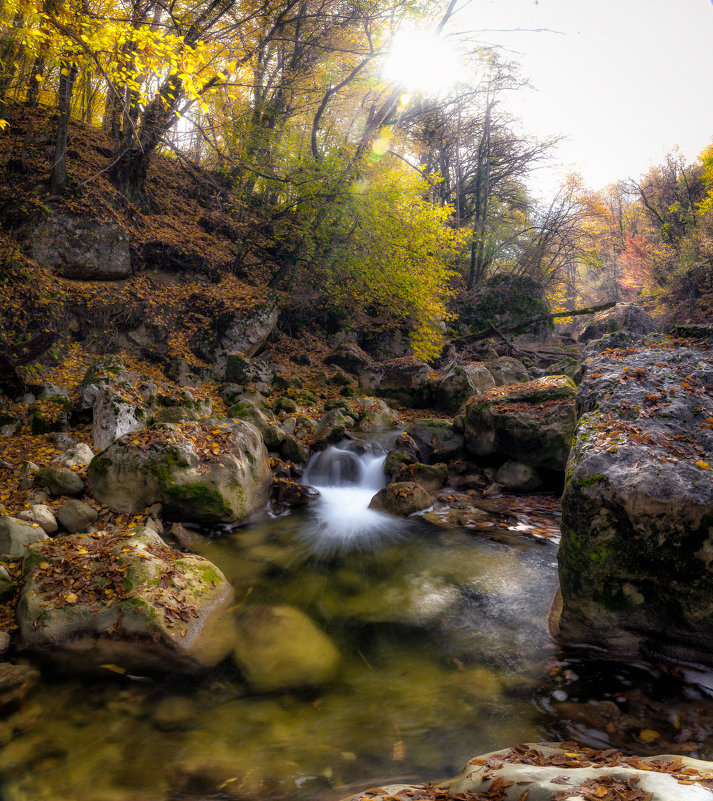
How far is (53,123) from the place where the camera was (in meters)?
12.9

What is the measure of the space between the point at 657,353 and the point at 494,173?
2171cm

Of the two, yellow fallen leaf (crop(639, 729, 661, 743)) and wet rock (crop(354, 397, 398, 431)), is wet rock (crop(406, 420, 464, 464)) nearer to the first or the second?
wet rock (crop(354, 397, 398, 431))

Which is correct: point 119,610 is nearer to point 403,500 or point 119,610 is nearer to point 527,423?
point 403,500

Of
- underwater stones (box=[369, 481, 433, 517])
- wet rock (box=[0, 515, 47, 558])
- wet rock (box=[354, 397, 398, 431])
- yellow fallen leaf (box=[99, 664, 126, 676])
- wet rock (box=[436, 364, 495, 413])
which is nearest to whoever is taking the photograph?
yellow fallen leaf (box=[99, 664, 126, 676])

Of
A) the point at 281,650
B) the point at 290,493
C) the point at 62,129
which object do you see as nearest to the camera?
the point at 281,650

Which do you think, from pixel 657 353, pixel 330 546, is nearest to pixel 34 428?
pixel 330 546

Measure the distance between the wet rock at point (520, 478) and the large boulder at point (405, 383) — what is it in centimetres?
568

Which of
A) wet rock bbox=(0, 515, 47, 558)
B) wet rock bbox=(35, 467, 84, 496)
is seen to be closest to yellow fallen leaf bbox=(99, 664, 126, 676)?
wet rock bbox=(0, 515, 47, 558)

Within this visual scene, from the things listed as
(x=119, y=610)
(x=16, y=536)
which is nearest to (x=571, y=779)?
(x=119, y=610)

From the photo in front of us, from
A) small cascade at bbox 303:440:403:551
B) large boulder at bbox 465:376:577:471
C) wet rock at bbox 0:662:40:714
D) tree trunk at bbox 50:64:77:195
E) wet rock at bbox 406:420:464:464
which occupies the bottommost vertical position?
wet rock at bbox 0:662:40:714

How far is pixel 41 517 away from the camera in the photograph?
5.21 meters

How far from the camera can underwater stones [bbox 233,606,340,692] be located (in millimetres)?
3709

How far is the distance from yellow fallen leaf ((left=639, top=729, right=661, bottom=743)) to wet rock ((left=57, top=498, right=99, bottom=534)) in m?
5.92

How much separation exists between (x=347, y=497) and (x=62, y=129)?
36.7 ft
